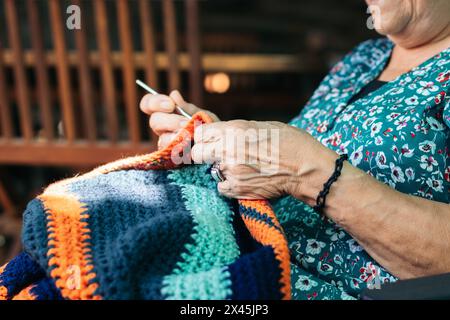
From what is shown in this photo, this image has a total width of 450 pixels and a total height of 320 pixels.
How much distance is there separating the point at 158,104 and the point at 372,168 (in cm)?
48

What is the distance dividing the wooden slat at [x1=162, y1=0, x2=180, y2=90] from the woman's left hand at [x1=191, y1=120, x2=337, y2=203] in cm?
99

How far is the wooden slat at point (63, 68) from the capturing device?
73.9 inches

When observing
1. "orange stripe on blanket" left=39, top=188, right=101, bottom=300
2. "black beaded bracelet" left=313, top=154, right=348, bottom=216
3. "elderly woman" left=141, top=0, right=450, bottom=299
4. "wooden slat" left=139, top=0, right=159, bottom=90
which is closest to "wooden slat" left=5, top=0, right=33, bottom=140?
"wooden slat" left=139, top=0, right=159, bottom=90

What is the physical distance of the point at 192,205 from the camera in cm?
89

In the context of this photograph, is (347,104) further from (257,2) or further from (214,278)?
(257,2)

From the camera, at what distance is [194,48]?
191 centimetres

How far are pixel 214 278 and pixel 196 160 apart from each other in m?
0.29

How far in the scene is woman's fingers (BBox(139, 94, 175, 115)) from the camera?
1.16 m

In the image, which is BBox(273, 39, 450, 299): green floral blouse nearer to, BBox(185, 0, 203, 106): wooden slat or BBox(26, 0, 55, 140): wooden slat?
BBox(185, 0, 203, 106): wooden slat

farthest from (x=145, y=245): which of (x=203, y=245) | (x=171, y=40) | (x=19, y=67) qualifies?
(x=19, y=67)

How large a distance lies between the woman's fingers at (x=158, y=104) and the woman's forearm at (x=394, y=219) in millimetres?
440

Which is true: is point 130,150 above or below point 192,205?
below

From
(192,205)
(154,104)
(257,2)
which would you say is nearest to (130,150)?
(154,104)

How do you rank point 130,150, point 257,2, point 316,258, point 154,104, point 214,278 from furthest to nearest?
1. point 257,2
2. point 130,150
3. point 154,104
4. point 316,258
5. point 214,278
